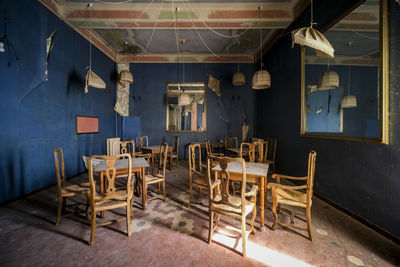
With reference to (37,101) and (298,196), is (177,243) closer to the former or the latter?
(298,196)

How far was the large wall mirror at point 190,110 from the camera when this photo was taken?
6.59 metres

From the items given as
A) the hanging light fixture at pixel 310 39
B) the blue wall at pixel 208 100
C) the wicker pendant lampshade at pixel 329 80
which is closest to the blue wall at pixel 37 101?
the blue wall at pixel 208 100

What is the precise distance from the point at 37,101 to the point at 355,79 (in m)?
5.35

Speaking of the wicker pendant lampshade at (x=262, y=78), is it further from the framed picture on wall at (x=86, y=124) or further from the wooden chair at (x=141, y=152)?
the framed picture on wall at (x=86, y=124)

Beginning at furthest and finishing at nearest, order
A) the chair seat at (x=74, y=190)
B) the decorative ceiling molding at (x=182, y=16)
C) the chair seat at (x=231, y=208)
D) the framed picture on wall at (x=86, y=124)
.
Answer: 1. the framed picture on wall at (x=86, y=124)
2. the decorative ceiling molding at (x=182, y=16)
3. the chair seat at (x=74, y=190)
4. the chair seat at (x=231, y=208)

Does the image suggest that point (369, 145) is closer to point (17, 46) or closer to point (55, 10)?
point (17, 46)

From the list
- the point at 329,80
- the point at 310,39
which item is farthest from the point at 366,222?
the point at 310,39

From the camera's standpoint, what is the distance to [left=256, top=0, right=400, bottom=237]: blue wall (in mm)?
1952

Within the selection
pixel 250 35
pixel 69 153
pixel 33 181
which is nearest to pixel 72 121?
pixel 69 153

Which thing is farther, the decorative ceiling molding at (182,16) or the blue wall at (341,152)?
the decorative ceiling molding at (182,16)

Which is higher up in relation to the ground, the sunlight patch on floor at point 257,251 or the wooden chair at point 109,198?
the wooden chair at point 109,198

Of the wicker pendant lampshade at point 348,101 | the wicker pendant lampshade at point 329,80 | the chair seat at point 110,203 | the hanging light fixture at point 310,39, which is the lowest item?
the chair seat at point 110,203

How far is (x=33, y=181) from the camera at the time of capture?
11.0 ft

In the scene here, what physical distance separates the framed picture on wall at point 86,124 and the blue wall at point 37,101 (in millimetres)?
130
